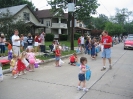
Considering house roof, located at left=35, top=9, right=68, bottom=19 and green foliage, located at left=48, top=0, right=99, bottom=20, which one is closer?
green foliage, located at left=48, top=0, right=99, bottom=20

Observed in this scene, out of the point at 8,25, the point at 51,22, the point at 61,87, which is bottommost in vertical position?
the point at 61,87

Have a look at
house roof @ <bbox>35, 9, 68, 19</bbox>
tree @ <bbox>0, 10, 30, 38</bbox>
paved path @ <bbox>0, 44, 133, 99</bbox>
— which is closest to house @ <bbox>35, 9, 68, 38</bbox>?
house roof @ <bbox>35, 9, 68, 19</bbox>

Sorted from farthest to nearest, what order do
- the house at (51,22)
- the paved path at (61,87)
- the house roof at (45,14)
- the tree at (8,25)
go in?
the house at (51,22)
the house roof at (45,14)
the tree at (8,25)
the paved path at (61,87)

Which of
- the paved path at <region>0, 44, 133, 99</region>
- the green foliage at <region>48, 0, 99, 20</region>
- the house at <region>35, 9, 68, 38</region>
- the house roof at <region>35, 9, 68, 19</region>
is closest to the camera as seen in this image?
the paved path at <region>0, 44, 133, 99</region>

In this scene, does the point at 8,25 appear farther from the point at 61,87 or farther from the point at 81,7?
the point at 81,7

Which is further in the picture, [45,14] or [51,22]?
[45,14]

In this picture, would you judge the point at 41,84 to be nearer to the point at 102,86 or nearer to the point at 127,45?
the point at 102,86

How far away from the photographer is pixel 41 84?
6.14 metres

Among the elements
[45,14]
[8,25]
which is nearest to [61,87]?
[8,25]

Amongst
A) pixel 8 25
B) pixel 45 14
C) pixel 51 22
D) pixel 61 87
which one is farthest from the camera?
pixel 45 14

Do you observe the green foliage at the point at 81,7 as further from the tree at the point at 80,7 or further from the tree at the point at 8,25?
the tree at the point at 8,25

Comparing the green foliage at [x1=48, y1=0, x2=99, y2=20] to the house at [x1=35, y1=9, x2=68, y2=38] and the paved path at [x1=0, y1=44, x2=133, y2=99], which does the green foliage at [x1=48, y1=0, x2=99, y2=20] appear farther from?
the paved path at [x1=0, y1=44, x2=133, y2=99]

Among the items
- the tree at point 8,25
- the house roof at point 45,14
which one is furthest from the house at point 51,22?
the tree at point 8,25

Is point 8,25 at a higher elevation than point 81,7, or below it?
below
